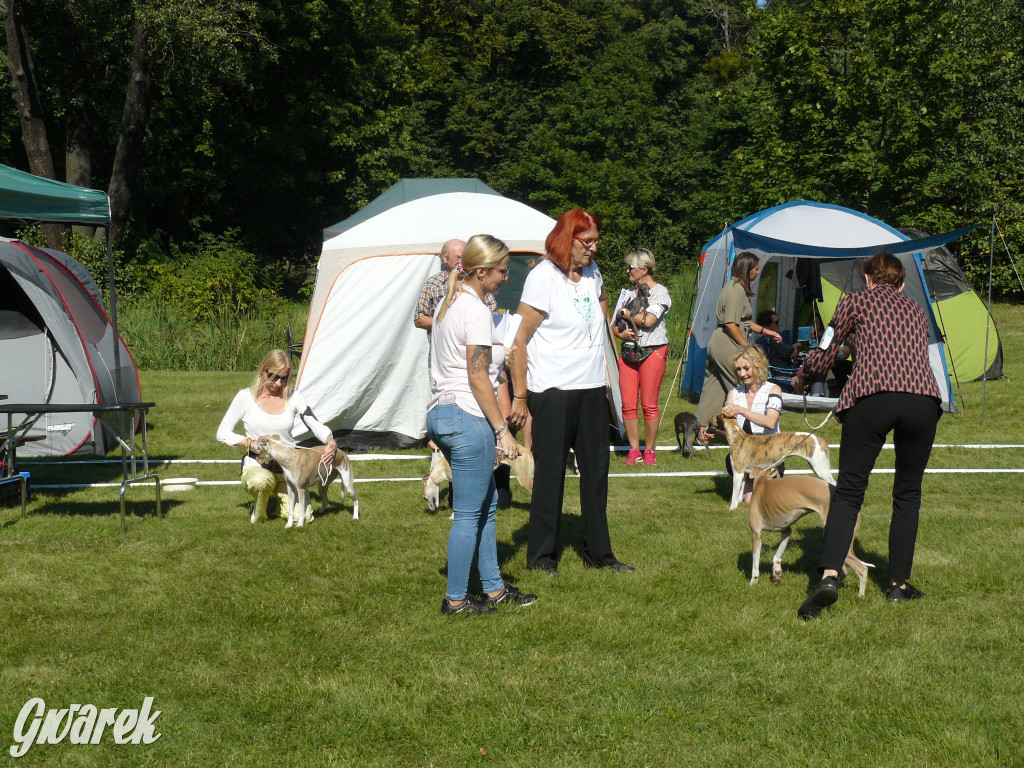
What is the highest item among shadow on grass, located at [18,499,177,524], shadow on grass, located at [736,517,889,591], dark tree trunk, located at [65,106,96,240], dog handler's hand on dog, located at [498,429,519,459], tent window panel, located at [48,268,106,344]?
dark tree trunk, located at [65,106,96,240]

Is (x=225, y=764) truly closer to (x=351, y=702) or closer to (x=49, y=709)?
(x=351, y=702)

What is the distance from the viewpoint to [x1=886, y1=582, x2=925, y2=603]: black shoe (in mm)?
4688

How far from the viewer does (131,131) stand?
20969mm

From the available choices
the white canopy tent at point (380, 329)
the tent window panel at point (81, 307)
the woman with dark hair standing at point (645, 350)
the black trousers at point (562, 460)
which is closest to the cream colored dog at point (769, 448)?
the black trousers at point (562, 460)

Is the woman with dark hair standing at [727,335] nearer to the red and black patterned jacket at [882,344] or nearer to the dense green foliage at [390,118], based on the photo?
the red and black patterned jacket at [882,344]

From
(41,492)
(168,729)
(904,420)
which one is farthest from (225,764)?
(41,492)

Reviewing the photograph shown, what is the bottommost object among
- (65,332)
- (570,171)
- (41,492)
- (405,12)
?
(41,492)

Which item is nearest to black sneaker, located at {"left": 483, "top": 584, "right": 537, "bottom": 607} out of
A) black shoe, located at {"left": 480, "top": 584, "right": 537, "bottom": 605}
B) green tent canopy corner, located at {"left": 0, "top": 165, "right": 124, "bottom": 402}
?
black shoe, located at {"left": 480, "top": 584, "right": 537, "bottom": 605}

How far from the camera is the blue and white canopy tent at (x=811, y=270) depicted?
9859mm

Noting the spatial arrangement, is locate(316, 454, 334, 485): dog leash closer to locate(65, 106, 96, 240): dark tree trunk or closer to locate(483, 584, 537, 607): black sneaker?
locate(483, 584, 537, 607): black sneaker

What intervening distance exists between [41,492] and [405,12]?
36.6 meters

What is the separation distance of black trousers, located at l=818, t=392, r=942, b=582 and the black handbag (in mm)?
3640

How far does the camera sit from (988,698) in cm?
363

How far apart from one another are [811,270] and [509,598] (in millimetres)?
10266
